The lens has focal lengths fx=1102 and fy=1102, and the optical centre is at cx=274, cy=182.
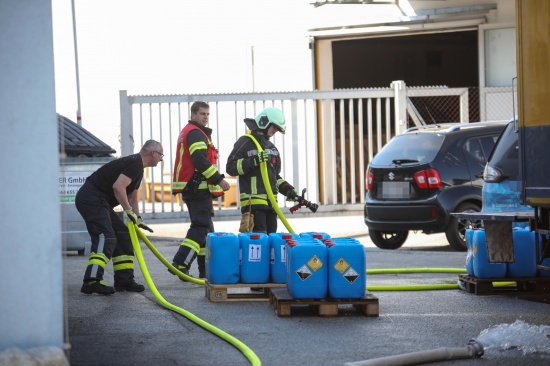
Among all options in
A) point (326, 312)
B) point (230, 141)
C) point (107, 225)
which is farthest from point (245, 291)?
Answer: point (230, 141)

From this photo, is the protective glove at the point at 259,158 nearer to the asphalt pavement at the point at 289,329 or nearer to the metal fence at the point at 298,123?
the asphalt pavement at the point at 289,329

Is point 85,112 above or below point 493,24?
below

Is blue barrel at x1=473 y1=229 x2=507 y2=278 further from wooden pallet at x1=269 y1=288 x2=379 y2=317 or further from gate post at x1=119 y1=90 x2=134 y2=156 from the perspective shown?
gate post at x1=119 y1=90 x2=134 y2=156

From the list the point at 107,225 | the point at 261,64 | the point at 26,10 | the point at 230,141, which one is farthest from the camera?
the point at 261,64

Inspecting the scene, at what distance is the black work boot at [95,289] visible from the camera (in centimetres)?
1055

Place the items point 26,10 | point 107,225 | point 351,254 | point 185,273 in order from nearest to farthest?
point 26,10
point 351,254
point 107,225
point 185,273

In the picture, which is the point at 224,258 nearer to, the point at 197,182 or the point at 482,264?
the point at 197,182

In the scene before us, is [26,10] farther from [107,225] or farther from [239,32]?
[239,32]

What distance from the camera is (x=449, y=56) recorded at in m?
25.5

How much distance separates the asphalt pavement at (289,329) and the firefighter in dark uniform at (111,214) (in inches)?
8.9

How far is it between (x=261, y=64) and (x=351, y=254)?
599 inches

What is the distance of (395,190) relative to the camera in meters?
14.7

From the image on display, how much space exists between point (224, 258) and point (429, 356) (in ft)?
11.2

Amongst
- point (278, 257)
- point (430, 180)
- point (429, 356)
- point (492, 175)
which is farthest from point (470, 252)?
point (430, 180)
